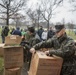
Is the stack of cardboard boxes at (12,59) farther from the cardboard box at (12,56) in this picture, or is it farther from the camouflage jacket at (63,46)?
the camouflage jacket at (63,46)

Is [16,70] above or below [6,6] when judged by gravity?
→ below

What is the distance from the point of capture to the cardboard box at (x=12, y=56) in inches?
236

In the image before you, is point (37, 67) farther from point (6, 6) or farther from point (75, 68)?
point (6, 6)

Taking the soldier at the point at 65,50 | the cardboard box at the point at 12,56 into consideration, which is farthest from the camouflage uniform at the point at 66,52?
the cardboard box at the point at 12,56

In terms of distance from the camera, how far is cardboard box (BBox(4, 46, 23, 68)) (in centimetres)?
599

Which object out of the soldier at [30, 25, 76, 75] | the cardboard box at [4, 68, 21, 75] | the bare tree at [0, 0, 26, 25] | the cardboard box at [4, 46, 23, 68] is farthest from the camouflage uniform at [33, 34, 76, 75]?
the bare tree at [0, 0, 26, 25]

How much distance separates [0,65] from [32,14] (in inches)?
1167

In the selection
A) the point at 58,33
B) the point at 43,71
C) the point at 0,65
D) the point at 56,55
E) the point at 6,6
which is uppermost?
the point at 6,6

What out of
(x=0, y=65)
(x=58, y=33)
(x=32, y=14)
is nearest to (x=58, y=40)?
(x=58, y=33)

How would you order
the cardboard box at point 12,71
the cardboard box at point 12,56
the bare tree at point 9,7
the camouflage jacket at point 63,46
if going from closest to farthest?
the camouflage jacket at point 63,46, the cardboard box at point 12,56, the cardboard box at point 12,71, the bare tree at point 9,7

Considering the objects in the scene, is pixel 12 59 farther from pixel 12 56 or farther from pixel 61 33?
pixel 61 33

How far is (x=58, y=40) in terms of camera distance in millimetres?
4648

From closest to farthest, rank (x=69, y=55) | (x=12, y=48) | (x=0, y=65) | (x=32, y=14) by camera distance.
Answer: (x=69, y=55)
(x=12, y=48)
(x=0, y=65)
(x=32, y=14)

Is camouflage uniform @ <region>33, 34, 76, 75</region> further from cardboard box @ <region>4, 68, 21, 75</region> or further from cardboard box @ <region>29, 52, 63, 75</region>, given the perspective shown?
cardboard box @ <region>4, 68, 21, 75</region>
